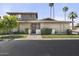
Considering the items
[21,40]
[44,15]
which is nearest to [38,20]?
[44,15]

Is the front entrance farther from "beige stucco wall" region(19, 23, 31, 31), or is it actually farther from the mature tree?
the mature tree

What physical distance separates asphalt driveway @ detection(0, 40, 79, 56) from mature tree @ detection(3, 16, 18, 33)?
375mm

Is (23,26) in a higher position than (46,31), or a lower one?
higher

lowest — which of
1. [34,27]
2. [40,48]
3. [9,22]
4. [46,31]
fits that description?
[40,48]

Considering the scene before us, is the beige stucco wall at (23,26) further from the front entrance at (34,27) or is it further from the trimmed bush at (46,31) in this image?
the trimmed bush at (46,31)

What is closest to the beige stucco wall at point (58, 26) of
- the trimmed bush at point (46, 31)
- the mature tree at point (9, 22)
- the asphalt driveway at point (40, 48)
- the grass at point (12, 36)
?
the trimmed bush at point (46, 31)

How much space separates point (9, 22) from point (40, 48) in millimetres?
1093

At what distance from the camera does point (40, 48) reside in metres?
6.70

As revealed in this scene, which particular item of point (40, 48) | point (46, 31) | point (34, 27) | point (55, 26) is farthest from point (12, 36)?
point (55, 26)

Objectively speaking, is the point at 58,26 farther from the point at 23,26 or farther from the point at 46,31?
the point at 23,26

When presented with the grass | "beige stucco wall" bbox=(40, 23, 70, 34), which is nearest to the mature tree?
the grass

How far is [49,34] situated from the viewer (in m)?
6.70

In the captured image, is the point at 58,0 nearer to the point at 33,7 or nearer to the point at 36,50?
the point at 33,7

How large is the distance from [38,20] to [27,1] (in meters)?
0.81
